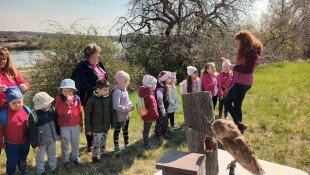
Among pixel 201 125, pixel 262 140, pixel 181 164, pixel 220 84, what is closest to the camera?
pixel 181 164

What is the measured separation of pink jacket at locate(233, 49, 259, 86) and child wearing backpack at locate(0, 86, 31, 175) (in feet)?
11.6

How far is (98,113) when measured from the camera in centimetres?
502

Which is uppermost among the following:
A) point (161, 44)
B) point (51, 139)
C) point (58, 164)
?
point (161, 44)

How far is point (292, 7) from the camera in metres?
30.8

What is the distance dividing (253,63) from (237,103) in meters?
0.78

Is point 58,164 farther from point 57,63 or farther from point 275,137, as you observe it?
point 57,63

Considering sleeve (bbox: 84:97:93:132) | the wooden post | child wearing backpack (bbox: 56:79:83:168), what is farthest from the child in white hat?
the wooden post

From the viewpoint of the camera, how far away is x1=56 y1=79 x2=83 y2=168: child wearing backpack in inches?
185

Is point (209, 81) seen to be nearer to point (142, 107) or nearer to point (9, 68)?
point (142, 107)

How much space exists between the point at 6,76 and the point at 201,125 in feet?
9.73

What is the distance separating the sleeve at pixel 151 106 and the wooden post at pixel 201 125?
1.65 m

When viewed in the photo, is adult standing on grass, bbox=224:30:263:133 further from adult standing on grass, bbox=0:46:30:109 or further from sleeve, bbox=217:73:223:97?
adult standing on grass, bbox=0:46:30:109

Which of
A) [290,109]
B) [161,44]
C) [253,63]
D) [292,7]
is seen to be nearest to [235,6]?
[161,44]

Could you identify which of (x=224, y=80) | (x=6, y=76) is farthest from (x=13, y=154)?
(x=224, y=80)
